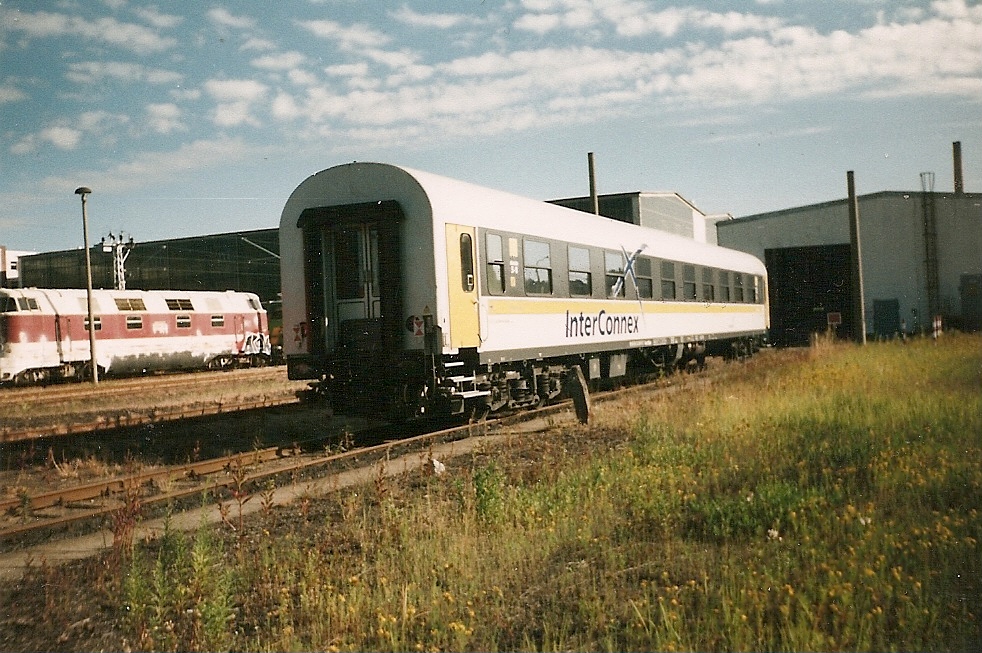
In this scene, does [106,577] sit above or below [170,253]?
below

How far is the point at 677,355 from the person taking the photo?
19.1 m

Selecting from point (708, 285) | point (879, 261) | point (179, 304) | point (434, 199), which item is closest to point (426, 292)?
point (434, 199)

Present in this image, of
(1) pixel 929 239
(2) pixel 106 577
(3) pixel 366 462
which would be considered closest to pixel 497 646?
(2) pixel 106 577

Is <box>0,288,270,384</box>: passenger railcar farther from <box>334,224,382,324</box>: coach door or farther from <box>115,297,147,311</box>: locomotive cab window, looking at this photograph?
<box>334,224,382,324</box>: coach door

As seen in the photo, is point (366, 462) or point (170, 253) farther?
point (170, 253)

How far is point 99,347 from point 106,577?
22.3m

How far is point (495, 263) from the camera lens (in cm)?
1152

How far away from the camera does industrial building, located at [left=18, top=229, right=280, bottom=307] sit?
1826 inches

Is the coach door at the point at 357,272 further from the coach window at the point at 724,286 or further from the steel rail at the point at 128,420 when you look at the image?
the coach window at the point at 724,286

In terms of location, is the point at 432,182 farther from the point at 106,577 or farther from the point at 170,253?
the point at 170,253

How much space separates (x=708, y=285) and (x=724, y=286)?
1.65 metres

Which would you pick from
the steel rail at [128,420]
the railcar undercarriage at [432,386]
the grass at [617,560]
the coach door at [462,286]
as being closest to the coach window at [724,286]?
the railcar undercarriage at [432,386]

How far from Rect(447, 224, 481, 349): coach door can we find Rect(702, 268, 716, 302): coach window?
11.0 meters

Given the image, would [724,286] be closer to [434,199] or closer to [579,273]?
[579,273]
